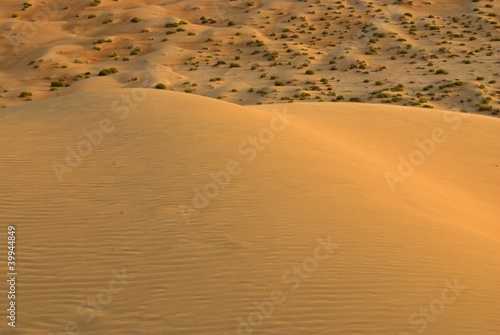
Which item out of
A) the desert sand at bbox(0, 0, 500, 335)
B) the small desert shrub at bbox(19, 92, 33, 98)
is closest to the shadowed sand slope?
the desert sand at bbox(0, 0, 500, 335)

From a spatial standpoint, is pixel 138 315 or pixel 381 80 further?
pixel 381 80

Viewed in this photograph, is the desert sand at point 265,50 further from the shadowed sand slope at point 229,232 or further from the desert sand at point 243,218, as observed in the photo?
the shadowed sand slope at point 229,232

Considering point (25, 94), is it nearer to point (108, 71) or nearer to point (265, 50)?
point (108, 71)

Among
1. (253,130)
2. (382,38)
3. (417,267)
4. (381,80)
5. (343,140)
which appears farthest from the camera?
(382,38)

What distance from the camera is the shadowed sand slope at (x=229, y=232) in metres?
5.12

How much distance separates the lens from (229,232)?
6551 millimetres

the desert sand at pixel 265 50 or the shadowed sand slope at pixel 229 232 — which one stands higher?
the shadowed sand slope at pixel 229 232

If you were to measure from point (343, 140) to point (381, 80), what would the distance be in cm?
2028

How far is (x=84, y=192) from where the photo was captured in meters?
7.67

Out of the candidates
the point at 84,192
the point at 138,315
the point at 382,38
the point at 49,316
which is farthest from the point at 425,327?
the point at 382,38

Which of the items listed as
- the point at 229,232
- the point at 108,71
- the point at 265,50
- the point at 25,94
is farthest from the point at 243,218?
the point at 265,50

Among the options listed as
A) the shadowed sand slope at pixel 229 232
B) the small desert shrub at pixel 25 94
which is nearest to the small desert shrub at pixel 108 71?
the small desert shrub at pixel 25 94

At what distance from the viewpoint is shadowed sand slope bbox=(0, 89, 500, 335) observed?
5.12 m

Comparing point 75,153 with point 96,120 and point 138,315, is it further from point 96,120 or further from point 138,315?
point 138,315
